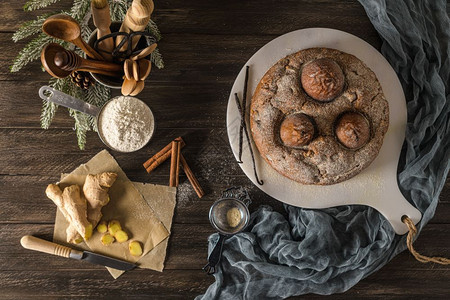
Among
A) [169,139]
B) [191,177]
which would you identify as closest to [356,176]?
[191,177]

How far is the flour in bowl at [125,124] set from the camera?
57.9 inches

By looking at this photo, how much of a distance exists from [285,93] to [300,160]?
254mm

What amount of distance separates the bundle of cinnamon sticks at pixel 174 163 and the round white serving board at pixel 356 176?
211mm

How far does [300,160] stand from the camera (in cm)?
142

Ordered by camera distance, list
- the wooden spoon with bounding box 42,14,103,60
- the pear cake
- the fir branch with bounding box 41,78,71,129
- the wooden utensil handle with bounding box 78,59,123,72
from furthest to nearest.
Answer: the fir branch with bounding box 41,78,71,129
the pear cake
the wooden utensil handle with bounding box 78,59,123,72
the wooden spoon with bounding box 42,14,103,60

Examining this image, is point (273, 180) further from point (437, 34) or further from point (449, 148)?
point (437, 34)

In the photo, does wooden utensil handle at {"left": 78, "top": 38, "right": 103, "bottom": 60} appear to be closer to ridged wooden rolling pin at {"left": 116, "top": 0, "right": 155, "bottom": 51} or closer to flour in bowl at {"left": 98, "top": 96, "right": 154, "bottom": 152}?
ridged wooden rolling pin at {"left": 116, "top": 0, "right": 155, "bottom": 51}

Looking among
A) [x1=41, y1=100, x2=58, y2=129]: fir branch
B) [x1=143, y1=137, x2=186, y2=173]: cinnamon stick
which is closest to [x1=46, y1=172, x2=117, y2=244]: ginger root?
[x1=143, y1=137, x2=186, y2=173]: cinnamon stick

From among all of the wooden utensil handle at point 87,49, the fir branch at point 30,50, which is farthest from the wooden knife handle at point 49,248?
the wooden utensil handle at point 87,49

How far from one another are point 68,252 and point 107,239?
Result: 0.53 ft

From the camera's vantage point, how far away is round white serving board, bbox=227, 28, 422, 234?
1.55 m

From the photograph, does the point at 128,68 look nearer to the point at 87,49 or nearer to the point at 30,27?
the point at 87,49

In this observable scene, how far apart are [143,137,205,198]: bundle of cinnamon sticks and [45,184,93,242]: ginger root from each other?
0.98 ft

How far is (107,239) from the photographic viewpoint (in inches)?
62.5
